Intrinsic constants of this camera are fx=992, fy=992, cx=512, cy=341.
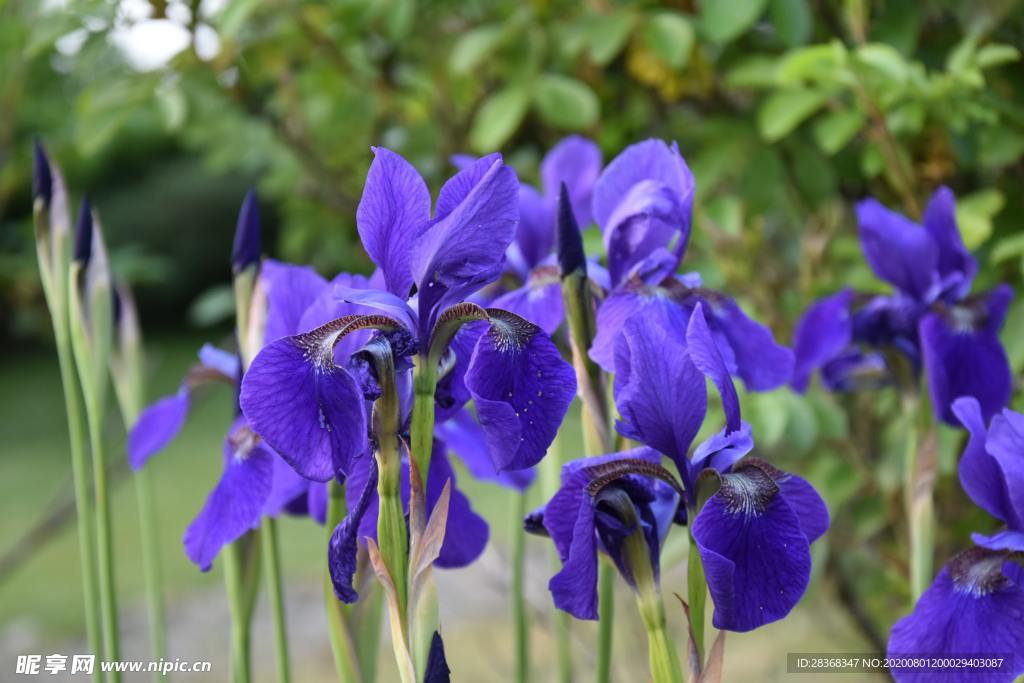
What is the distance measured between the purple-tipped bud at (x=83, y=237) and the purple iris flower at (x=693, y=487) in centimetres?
42

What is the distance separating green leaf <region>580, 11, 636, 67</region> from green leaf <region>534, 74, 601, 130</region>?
55 mm

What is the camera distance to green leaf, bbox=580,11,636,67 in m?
1.25

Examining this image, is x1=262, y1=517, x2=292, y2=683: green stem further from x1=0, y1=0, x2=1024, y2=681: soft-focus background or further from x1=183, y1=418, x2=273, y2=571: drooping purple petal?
x1=0, y1=0, x2=1024, y2=681: soft-focus background

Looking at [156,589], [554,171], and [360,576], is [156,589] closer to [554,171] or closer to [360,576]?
[360,576]

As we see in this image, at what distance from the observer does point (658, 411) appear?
1.89 ft

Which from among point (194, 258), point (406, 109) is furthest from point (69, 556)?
point (194, 258)

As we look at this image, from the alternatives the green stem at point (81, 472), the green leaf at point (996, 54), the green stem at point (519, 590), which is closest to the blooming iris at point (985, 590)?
the green stem at point (519, 590)

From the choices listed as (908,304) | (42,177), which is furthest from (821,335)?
(42,177)

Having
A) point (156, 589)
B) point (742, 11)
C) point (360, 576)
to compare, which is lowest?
point (156, 589)

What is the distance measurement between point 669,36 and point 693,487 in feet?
2.62

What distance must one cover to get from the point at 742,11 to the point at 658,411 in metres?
0.71

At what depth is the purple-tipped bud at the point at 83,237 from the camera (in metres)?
0.76

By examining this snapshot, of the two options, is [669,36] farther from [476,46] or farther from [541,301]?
[541,301]

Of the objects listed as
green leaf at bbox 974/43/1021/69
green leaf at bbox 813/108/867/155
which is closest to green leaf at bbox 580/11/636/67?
green leaf at bbox 813/108/867/155
